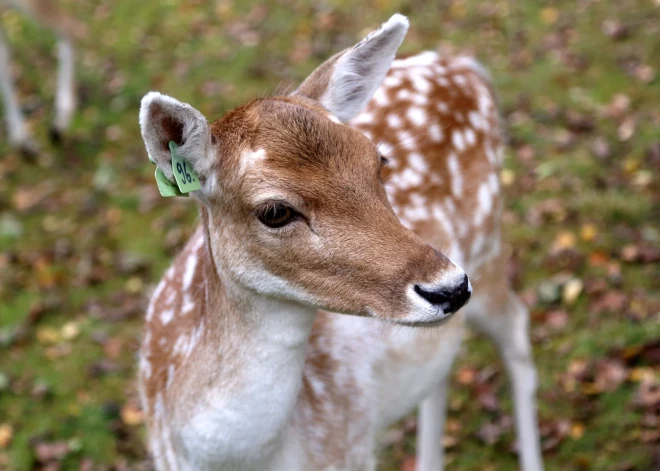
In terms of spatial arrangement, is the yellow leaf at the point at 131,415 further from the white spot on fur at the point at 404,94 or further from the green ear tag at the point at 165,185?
the green ear tag at the point at 165,185

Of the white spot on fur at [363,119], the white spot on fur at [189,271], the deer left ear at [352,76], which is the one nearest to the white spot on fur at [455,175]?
the white spot on fur at [363,119]

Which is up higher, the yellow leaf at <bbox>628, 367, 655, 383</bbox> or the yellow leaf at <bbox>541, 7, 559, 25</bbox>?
the yellow leaf at <bbox>541, 7, 559, 25</bbox>

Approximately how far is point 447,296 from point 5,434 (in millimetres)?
3151

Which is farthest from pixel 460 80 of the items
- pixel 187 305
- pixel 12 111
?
pixel 12 111

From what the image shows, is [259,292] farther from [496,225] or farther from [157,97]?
[496,225]

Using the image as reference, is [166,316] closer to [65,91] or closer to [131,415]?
[131,415]

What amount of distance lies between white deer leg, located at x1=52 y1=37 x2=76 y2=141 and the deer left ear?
4.98 metres

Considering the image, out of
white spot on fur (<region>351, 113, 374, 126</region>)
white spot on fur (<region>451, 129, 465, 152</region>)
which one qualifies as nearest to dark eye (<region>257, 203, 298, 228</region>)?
white spot on fur (<region>351, 113, 374, 126</region>)

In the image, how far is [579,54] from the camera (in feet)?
20.9

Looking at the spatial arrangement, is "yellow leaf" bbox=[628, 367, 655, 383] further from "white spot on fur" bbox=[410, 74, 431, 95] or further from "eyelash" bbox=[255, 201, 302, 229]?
"eyelash" bbox=[255, 201, 302, 229]

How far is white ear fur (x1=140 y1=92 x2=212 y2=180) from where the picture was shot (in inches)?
73.7

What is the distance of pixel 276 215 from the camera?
1998 mm

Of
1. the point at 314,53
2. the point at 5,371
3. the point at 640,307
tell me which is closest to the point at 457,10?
the point at 314,53

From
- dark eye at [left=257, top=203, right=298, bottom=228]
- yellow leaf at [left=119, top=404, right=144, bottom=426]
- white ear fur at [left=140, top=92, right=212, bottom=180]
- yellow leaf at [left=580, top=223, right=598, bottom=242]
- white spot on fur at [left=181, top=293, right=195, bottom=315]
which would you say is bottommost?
yellow leaf at [left=119, top=404, right=144, bottom=426]
